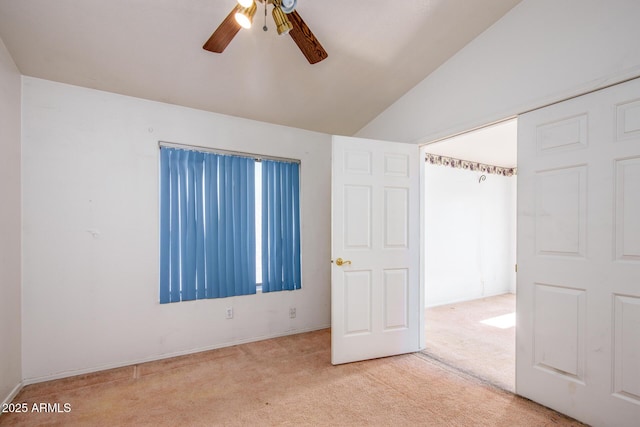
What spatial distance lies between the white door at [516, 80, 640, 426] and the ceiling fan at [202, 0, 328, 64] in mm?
1694

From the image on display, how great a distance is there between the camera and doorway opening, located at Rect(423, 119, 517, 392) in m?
4.01

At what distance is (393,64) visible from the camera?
2.86 meters

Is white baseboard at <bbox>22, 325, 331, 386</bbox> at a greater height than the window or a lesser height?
lesser

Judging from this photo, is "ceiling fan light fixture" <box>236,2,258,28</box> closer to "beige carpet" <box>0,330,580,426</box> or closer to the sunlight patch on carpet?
"beige carpet" <box>0,330,580,426</box>

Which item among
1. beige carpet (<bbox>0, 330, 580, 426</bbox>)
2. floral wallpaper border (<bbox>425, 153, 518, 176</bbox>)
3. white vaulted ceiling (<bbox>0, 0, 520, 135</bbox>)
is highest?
Result: white vaulted ceiling (<bbox>0, 0, 520, 135</bbox>)

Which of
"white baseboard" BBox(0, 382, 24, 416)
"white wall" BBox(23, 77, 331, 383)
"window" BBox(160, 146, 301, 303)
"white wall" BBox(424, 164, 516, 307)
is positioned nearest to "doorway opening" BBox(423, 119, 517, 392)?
"white wall" BBox(424, 164, 516, 307)

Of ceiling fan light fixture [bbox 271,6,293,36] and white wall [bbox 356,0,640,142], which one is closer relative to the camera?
ceiling fan light fixture [bbox 271,6,293,36]

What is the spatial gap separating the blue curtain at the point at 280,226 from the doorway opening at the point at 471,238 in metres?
1.74

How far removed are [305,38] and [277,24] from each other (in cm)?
22

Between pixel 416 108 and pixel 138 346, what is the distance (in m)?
3.54

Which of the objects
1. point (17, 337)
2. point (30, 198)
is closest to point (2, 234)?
point (30, 198)

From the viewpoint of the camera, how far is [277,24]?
Answer: 67.3 inches

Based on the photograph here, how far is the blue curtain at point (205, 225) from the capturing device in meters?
2.99

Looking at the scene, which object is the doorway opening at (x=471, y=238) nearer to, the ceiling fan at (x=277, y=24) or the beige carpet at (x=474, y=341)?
the beige carpet at (x=474, y=341)
